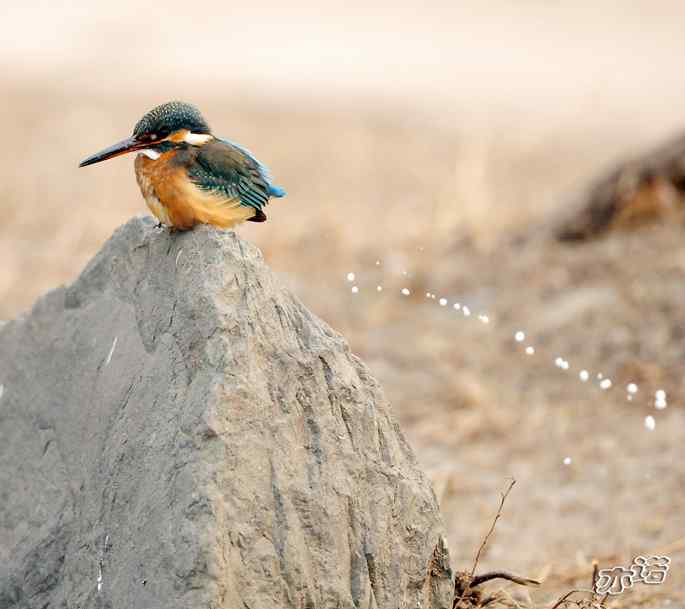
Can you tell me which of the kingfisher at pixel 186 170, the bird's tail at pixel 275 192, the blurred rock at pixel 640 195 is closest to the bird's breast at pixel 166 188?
the kingfisher at pixel 186 170

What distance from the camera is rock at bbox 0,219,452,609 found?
2994 mm

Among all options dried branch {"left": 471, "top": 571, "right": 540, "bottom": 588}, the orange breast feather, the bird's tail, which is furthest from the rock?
dried branch {"left": 471, "top": 571, "right": 540, "bottom": 588}

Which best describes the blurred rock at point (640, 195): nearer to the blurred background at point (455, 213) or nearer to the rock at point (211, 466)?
the blurred background at point (455, 213)

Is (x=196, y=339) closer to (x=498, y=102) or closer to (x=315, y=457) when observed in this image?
(x=315, y=457)

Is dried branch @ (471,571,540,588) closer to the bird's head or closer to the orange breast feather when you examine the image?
the orange breast feather

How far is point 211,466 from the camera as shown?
2973 millimetres

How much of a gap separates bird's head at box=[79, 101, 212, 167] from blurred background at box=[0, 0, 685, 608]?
1836mm

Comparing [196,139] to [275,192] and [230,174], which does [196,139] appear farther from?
[275,192]

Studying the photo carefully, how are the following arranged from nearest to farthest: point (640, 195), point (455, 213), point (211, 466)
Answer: point (211, 466) < point (640, 195) < point (455, 213)

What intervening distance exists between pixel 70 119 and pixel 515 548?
29.9ft

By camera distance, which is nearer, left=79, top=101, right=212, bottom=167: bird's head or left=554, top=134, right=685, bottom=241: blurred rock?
left=79, top=101, right=212, bottom=167: bird's head

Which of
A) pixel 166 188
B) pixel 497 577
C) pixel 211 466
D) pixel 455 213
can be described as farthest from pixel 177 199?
pixel 455 213

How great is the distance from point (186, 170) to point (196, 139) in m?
0.11

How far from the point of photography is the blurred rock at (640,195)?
7852 mm
